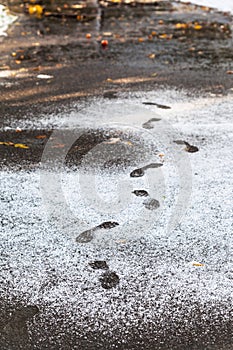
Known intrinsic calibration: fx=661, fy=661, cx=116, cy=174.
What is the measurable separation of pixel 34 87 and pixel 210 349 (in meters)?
4.18

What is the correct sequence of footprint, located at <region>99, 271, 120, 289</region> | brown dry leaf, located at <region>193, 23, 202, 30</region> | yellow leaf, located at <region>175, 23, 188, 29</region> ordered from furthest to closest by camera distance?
yellow leaf, located at <region>175, 23, 188, 29</region> < brown dry leaf, located at <region>193, 23, 202, 30</region> < footprint, located at <region>99, 271, 120, 289</region>

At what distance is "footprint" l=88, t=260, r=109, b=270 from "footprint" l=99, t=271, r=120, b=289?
0.05 m

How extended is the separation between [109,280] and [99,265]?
14 centimetres

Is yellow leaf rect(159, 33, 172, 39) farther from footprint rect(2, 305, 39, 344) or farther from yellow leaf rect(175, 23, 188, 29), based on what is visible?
footprint rect(2, 305, 39, 344)

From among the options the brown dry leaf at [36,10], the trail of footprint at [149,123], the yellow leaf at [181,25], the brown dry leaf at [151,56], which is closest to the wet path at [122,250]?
the trail of footprint at [149,123]

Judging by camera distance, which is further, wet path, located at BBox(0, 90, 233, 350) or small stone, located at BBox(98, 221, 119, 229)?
small stone, located at BBox(98, 221, 119, 229)

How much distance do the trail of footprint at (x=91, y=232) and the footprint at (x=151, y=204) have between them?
0.28 meters

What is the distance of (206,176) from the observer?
14.7 ft

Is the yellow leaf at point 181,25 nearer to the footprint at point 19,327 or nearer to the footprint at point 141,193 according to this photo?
the footprint at point 141,193

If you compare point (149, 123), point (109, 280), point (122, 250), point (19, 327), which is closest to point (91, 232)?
point (122, 250)

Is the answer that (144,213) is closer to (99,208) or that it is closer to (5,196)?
(99,208)

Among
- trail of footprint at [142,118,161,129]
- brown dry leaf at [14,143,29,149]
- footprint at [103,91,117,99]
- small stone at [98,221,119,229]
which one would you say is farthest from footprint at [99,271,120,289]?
footprint at [103,91,117,99]

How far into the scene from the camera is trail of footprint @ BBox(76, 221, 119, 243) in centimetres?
367

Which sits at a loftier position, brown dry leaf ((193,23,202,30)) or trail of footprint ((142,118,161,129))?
trail of footprint ((142,118,161,129))
